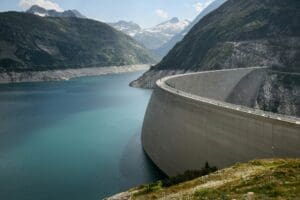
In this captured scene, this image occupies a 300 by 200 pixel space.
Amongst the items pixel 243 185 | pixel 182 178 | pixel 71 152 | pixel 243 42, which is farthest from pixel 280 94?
pixel 243 185

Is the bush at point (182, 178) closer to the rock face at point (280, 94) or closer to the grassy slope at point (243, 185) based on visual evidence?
the grassy slope at point (243, 185)

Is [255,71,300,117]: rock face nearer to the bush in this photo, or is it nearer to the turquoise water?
the turquoise water

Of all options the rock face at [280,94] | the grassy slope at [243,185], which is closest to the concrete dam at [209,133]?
the grassy slope at [243,185]

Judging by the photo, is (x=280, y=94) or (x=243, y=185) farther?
(x=280, y=94)

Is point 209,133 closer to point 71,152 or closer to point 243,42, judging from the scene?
point 71,152

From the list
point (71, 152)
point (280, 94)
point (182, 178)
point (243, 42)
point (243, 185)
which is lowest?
point (71, 152)

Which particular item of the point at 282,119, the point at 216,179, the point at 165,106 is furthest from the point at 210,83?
the point at 216,179

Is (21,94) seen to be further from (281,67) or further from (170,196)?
(170,196)
